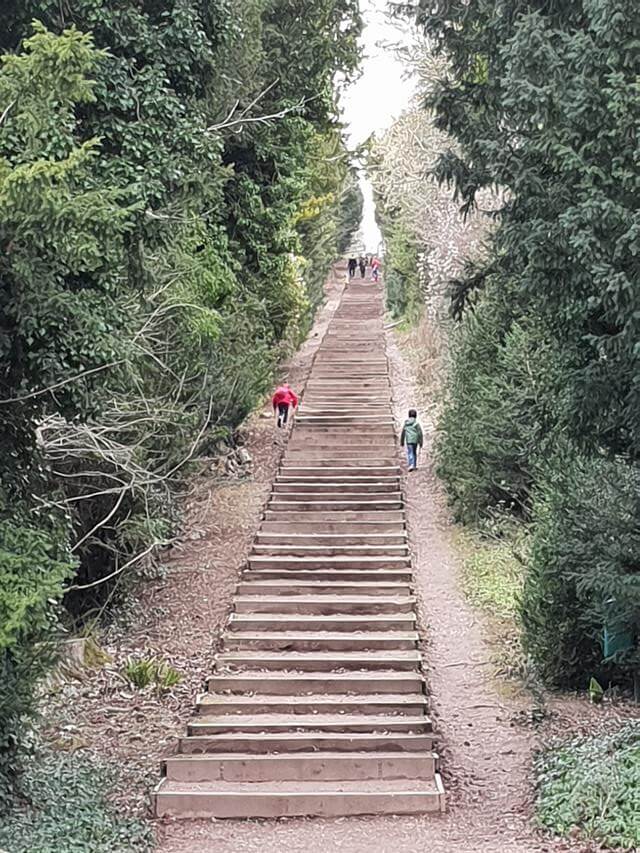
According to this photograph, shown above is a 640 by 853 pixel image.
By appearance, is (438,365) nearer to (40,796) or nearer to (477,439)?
(477,439)

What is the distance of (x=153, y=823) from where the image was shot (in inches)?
340

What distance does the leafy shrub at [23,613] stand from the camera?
664 cm

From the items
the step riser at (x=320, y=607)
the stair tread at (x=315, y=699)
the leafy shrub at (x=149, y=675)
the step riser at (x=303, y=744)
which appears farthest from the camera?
the step riser at (x=320, y=607)

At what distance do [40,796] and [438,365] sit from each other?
19570mm

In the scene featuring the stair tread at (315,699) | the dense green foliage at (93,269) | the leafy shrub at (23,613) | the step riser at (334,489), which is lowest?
the stair tread at (315,699)

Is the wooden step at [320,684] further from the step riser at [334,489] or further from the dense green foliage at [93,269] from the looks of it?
the step riser at [334,489]

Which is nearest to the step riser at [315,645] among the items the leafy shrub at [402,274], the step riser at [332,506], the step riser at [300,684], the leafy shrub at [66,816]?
the step riser at [300,684]

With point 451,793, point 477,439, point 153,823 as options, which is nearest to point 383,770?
point 451,793

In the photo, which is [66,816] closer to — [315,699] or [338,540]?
[315,699]

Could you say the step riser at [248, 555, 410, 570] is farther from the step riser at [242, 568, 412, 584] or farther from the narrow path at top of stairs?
the step riser at [242, 568, 412, 584]

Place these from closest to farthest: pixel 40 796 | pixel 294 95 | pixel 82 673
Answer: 1. pixel 40 796
2. pixel 82 673
3. pixel 294 95

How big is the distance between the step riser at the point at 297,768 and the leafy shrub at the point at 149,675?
2.14 meters

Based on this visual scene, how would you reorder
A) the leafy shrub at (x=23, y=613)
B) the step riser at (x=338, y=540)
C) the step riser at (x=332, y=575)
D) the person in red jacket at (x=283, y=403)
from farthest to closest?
the person in red jacket at (x=283, y=403), the step riser at (x=338, y=540), the step riser at (x=332, y=575), the leafy shrub at (x=23, y=613)

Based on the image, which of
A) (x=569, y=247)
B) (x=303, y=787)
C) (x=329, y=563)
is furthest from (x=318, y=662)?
(x=569, y=247)
